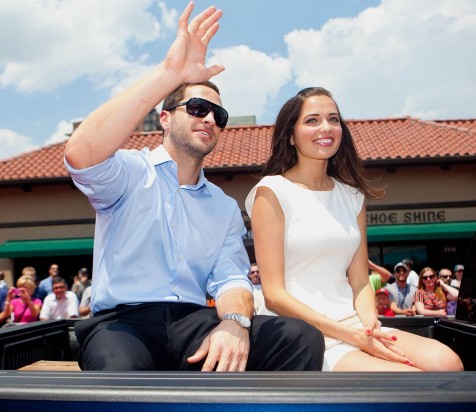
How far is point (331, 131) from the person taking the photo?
2.65 meters

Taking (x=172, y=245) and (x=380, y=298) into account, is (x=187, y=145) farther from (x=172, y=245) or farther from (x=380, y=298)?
(x=380, y=298)

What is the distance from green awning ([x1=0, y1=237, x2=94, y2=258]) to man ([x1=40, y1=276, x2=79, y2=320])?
28.0 ft

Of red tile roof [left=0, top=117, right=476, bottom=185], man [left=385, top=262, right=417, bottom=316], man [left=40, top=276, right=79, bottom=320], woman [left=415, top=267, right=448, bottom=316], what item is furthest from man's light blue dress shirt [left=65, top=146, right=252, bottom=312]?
red tile roof [left=0, top=117, right=476, bottom=185]

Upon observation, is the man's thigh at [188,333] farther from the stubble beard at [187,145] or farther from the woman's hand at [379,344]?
the stubble beard at [187,145]

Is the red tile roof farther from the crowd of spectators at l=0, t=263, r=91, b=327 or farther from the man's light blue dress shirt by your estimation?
the man's light blue dress shirt

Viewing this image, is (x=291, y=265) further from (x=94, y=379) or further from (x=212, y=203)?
(x=94, y=379)

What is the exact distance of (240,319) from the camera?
2.00 metres

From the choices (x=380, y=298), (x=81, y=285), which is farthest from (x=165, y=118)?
(x=81, y=285)

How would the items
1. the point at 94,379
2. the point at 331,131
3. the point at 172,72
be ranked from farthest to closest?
the point at 331,131 → the point at 172,72 → the point at 94,379

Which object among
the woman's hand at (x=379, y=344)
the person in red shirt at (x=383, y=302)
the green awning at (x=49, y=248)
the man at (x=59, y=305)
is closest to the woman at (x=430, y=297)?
the person in red shirt at (x=383, y=302)

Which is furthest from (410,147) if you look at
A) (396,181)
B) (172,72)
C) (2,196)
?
(172,72)

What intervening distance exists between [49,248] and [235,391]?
54.5 feet

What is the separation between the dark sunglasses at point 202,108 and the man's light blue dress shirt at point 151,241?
23cm

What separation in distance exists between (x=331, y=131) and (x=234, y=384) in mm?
1764
